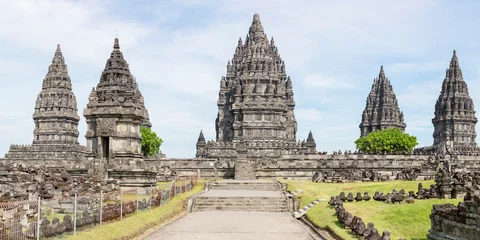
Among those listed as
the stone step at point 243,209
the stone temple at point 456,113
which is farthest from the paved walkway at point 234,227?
the stone temple at point 456,113

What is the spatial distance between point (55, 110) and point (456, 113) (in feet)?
279

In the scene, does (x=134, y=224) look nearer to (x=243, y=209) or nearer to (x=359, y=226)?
(x=359, y=226)

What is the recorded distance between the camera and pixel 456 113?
123 metres

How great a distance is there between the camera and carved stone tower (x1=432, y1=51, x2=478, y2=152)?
4847 inches

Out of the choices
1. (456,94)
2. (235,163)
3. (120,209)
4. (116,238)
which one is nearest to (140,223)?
(120,209)

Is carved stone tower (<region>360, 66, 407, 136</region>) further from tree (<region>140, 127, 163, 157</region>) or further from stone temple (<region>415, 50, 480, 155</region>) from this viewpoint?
tree (<region>140, 127, 163, 157</region>)

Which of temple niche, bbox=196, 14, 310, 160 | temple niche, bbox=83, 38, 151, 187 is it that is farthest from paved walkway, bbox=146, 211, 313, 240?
temple niche, bbox=196, 14, 310, 160

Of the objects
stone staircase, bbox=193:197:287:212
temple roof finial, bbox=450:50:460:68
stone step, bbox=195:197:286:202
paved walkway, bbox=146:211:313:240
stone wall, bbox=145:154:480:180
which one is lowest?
paved walkway, bbox=146:211:313:240

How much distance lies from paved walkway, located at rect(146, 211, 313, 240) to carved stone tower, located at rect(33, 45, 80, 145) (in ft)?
250

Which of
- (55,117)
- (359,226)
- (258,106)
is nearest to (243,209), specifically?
(359,226)

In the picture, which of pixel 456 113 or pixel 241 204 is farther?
pixel 456 113

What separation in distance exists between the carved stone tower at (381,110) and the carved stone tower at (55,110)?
7240 cm

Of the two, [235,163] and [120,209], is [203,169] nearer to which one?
[235,163]

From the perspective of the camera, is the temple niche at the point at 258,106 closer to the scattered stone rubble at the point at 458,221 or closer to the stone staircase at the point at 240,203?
the stone staircase at the point at 240,203
